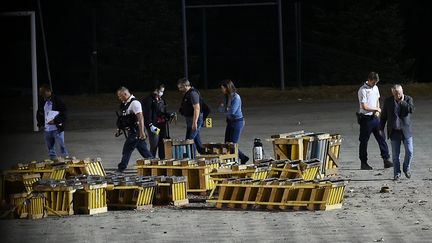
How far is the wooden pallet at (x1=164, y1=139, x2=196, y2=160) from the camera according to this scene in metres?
19.5

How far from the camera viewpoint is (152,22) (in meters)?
40.9

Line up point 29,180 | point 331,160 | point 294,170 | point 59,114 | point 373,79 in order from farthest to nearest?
1. point 59,114
2. point 373,79
3. point 331,160
4. point 294,170
5. point 29,180

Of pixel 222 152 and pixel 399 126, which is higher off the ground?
pixel 399 126

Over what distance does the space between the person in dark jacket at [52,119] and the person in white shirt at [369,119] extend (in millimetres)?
5822

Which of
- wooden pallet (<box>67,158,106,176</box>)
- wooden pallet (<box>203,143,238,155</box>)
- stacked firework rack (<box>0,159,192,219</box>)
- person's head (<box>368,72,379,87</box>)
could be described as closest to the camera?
stacked firework rack (<box>0,159,192,219</box>)

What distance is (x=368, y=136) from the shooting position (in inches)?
783

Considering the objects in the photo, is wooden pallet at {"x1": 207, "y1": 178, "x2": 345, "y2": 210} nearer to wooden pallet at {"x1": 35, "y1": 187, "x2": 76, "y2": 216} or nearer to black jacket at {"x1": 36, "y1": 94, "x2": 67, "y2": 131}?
wooden pallet at {"x1": 35, "y1": 187, "x2": 76, "y2": 216}

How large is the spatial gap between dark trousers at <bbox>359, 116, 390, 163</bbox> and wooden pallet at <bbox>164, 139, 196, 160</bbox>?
10.7ft

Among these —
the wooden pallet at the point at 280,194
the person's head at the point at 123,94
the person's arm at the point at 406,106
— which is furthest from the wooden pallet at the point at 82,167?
the person's arm at the point at 406,106

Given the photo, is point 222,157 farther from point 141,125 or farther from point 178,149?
point 141,125

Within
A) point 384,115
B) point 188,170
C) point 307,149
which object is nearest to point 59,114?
point 188,170

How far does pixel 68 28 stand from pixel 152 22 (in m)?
3.35

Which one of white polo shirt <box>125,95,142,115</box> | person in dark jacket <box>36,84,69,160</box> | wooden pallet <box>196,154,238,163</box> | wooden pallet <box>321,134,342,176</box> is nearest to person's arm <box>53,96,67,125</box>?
person in dark jacket <box>36,84,69,160</box>

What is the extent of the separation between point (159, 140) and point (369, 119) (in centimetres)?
424
